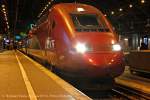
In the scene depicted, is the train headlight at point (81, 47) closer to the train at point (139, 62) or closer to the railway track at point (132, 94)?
the railway track at point (132, 94)

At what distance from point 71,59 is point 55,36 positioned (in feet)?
7.34

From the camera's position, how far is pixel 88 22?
52.9ft

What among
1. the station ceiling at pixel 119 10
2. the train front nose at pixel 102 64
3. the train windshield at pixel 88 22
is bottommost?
the train front nose at pixel 102 64

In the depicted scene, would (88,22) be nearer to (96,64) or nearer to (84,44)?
(84,44)

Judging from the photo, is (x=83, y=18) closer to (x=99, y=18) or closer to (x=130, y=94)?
(x=99, y=18)

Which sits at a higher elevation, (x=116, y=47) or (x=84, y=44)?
(x=84, y=44)

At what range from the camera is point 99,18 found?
16406mm

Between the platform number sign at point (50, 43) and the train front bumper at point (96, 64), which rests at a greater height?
the platform number sign at point (50, 43)

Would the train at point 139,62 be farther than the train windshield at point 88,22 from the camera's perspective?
Yes

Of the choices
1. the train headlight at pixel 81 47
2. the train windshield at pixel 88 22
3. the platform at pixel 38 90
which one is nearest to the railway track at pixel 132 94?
the train headlight at pixel 81 47

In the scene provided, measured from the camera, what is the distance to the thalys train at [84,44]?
14133mm

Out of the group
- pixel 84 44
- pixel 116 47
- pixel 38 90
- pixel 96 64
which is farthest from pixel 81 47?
pixel 38 90

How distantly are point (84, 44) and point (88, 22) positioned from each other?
186 cm

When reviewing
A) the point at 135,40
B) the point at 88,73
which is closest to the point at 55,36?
A: the point at 88,73
